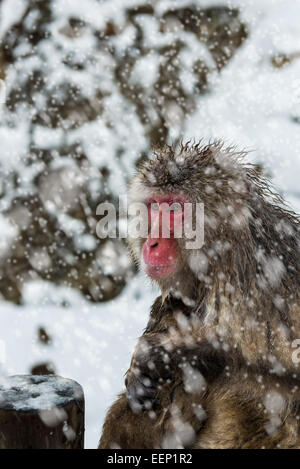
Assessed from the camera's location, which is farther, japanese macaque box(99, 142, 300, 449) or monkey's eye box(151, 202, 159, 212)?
monkey's eye box(151, 202, 159, 212)

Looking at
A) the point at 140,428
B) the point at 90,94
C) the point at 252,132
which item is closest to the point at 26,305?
the point at 90,94

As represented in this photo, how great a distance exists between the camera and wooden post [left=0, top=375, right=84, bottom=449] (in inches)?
57.7

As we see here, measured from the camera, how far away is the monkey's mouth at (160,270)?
2.10 m

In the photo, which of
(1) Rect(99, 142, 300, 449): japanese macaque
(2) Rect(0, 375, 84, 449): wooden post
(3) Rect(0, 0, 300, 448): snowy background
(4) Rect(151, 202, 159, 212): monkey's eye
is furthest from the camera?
(3) Rect(0, 0, 300, 448): snowy background

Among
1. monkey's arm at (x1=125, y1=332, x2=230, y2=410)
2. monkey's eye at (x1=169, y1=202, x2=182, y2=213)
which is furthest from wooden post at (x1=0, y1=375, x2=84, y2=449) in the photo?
monkey's eye at (x1=169, y1=202, x2=182, y2=213)

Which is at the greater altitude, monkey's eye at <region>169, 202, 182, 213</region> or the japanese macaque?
monkey's eye at <region>169, 202, 182, 213</region>

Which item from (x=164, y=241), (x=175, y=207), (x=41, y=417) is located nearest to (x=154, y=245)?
(x=164, y=241)

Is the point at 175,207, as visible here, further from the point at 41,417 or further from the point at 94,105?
the point at 94,105

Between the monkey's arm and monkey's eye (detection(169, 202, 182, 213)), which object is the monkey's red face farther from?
the monkey's arm

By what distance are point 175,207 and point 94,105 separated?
311 centimetres

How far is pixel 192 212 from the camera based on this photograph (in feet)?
6.85

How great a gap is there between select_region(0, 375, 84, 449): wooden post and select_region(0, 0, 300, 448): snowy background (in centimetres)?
323

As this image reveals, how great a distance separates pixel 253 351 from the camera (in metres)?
1.89
